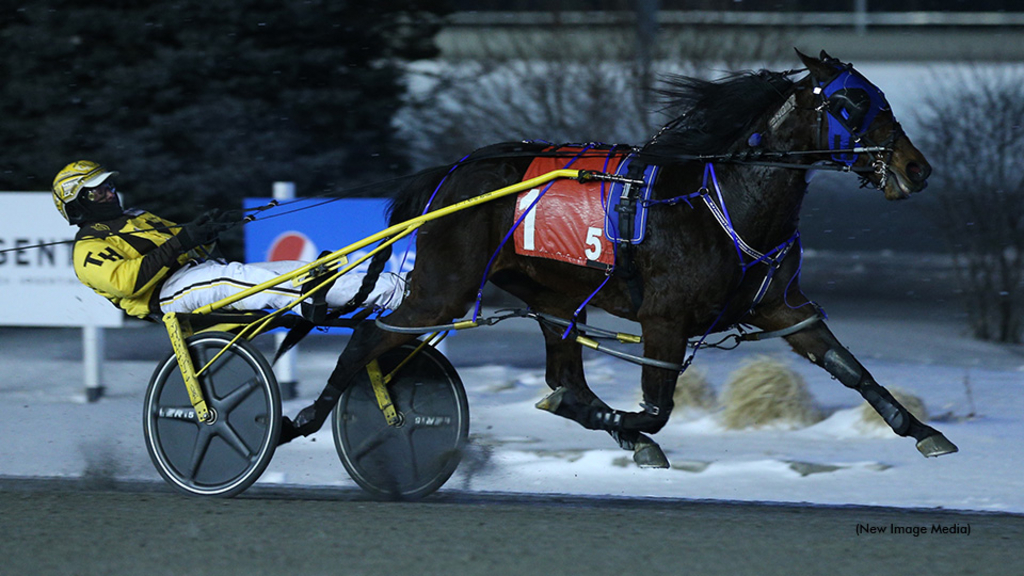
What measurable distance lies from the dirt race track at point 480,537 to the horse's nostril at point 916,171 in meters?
1.37

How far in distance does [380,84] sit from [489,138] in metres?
1.02

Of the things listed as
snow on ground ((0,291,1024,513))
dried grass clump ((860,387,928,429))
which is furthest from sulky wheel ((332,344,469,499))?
dried grass clump ((860,387,928,429))

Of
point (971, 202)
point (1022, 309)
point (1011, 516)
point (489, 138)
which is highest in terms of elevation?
point (489, 138)

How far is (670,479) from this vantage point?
6.23 m

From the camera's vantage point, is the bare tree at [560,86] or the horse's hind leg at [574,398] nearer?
the horse's hind leg at [574,398]

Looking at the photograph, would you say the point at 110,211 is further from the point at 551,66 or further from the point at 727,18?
the point at 727,18

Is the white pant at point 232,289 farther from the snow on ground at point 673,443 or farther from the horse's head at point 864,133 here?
the horse's head at point 864,133

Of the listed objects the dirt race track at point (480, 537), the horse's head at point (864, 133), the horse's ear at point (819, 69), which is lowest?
the dirt race track at point (480, 537)

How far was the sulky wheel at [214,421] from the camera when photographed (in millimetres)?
5711

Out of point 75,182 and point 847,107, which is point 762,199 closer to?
point 847,107

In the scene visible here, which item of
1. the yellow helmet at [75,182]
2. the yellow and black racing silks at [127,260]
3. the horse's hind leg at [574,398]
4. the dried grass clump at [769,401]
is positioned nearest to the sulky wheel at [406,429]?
the horse's hind leg at [574,398]

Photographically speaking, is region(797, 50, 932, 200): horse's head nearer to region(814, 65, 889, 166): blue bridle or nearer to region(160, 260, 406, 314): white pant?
region(814, 65, 889, 166): blue bridle

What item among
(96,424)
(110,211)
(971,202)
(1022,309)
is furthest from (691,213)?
(1022,309)

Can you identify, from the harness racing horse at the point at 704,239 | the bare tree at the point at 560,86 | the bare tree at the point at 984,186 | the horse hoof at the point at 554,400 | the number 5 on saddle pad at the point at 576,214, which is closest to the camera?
the harness racing horse at the point at 704,239
